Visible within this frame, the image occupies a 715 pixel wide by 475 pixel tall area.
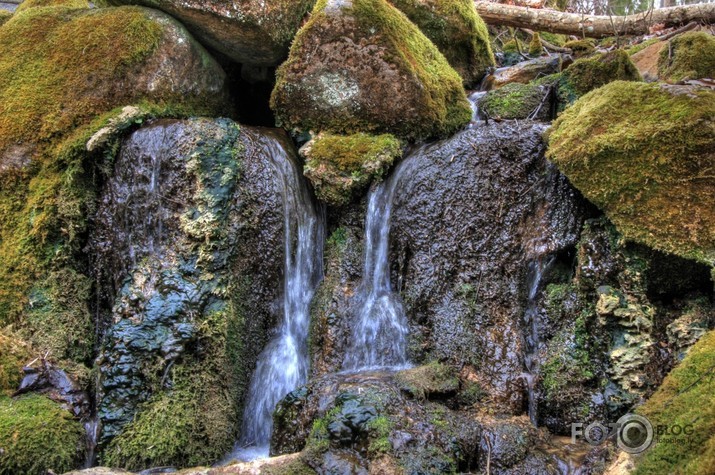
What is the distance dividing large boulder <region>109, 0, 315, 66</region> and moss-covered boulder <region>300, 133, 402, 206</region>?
59.9 inches

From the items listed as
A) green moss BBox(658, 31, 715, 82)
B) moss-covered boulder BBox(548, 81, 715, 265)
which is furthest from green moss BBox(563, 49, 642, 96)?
→ moss-covered boulder BBox(548, 81, 715, 265)

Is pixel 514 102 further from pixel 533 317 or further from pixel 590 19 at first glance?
pixel 590 19

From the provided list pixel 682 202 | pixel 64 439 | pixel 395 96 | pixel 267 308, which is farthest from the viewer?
pixel 395 96

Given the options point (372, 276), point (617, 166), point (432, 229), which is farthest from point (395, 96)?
point (617, 166)

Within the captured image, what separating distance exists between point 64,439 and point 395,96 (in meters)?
4.19

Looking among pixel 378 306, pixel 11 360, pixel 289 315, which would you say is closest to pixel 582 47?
pixel 378 306

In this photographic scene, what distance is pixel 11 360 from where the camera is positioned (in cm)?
422

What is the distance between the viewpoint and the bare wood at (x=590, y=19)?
7297 mm

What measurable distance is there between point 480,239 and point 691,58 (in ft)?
9.70

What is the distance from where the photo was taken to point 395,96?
17.6 feet

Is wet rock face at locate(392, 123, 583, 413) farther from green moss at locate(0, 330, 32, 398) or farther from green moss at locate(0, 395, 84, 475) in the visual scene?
green moss at locate(0, 330, 32, 398)

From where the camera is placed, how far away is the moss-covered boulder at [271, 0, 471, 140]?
210 inches

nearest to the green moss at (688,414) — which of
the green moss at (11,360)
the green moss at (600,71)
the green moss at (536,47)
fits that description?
the green moss at (600,71)

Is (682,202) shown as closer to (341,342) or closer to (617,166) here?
(617,166)
